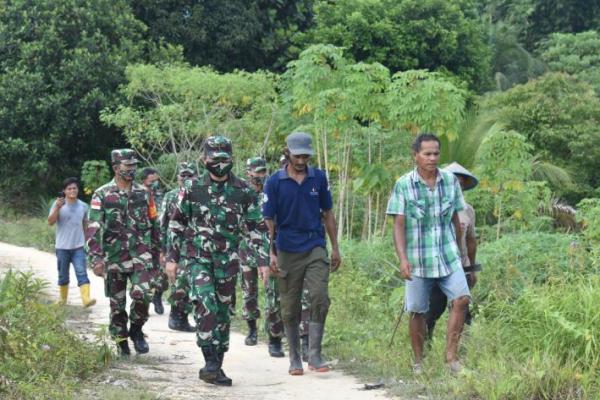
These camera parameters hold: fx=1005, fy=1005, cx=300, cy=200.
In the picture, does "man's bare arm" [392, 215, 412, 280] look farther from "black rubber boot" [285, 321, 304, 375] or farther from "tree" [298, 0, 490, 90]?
"tree" [298, 0, 490, 90]

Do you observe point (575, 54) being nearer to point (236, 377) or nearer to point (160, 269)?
point (160, 269)

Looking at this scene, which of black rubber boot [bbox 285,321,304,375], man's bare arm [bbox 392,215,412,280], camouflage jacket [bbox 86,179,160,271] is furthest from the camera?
camouflage jacket [bbox 86,179,160,271]

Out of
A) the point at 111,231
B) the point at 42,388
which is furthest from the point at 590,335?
the point at 111,231

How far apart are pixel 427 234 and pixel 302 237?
3.97 feet

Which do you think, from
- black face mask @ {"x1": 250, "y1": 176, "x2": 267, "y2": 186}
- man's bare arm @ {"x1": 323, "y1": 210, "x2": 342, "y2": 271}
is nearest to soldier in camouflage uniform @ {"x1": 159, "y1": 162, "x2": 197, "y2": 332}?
black face mask @ {"x1": 250, "y1": 176, "x2": 267, "y2": 186}

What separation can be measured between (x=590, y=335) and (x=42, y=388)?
12.2 feet

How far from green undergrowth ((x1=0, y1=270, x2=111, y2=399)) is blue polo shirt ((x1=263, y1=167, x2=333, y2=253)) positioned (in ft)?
5.78

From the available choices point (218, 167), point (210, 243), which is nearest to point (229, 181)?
point (218, 167)

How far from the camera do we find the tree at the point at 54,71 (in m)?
26.4

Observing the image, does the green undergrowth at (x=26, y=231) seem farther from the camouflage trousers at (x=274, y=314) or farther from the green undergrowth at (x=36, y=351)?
the green undergrowth at (x=36, y=351)

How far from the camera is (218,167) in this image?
312 inches

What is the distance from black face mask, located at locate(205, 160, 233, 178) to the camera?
25.9 ft

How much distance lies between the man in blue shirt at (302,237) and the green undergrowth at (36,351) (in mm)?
1627

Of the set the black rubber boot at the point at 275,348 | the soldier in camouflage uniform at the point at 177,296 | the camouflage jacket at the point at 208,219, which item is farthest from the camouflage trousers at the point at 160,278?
the camouflage jacket at the point at 208,219
